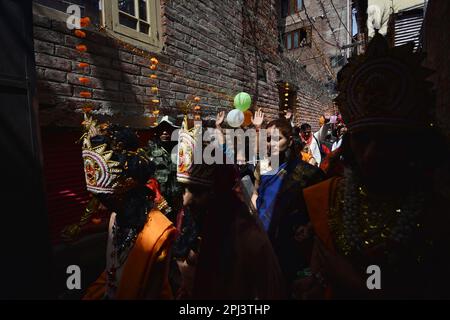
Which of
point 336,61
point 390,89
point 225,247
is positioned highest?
point 336,61

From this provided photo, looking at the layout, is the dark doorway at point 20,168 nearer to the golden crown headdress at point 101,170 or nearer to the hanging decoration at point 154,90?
the golden crown headdress at point 101,170

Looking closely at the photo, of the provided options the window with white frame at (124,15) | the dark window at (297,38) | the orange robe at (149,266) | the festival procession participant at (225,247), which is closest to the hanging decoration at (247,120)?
the window with white frame at (124,15)

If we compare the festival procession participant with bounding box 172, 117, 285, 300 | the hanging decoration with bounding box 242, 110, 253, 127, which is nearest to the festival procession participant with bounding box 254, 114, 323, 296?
the festival procession participant with bounding box 172, 117, 285, 300

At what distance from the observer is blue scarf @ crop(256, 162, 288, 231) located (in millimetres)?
2961

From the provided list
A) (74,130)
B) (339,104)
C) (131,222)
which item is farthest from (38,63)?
(339,104)

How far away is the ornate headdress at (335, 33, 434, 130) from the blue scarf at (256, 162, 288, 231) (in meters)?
1.68

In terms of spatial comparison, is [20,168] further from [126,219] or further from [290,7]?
[290,7]

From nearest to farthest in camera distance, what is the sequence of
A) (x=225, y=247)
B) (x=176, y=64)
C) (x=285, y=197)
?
(x=225, y=247), (x=285, y=197), (x=176, y=64)

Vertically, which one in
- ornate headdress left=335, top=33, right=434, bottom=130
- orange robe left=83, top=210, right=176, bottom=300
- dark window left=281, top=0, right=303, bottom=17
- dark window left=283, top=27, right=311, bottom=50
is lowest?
orange robe left=83, top=210, right=176, bottom=300

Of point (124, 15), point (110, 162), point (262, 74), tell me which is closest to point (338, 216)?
point (110, 162)

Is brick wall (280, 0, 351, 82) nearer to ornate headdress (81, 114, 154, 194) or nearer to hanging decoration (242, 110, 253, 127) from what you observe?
hanging decoration (242, 110, 253, 127)

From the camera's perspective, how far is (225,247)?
4.74 ft

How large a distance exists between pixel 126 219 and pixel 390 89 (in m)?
1.73
